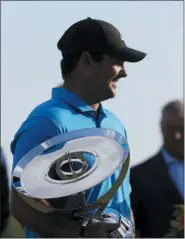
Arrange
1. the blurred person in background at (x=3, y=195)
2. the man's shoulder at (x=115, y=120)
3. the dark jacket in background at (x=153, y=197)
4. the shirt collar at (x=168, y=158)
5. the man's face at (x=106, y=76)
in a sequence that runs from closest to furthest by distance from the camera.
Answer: the man's face at (x=106, y=76), the man's shoulder at (x=115, y=120), the dark jacket in background at (x=153, y=197), the shirt collar at (x=168, y=158), the blurred person in background at (x=3, y=195)

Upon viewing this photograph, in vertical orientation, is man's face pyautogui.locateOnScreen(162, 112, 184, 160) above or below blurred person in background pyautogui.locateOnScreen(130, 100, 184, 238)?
above

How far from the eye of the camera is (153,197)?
4.18 meters

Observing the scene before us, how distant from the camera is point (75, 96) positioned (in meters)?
2.58

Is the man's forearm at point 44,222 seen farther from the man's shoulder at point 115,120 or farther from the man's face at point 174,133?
the man's face at point 174,133

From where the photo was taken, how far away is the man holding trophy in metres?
2.25

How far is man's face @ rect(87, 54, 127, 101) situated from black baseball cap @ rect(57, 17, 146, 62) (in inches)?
1.3

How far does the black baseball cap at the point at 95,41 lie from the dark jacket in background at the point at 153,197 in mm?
1607

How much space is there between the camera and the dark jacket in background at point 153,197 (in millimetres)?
4070

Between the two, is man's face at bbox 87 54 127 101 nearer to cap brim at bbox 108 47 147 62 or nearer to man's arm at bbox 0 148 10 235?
cap brim at bbox 108 47 147 62

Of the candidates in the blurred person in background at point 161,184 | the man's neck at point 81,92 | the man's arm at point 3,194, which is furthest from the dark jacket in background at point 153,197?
the man's neck at point 81,92

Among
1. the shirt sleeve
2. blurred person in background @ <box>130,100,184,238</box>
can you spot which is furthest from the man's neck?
blurred person in background @ <box>130,100,184,238</box>

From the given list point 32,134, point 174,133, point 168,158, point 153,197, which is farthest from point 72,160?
point 174,133

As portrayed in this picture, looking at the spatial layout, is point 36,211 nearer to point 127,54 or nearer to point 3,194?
point 127,54

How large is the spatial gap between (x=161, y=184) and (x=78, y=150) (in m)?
2.04
